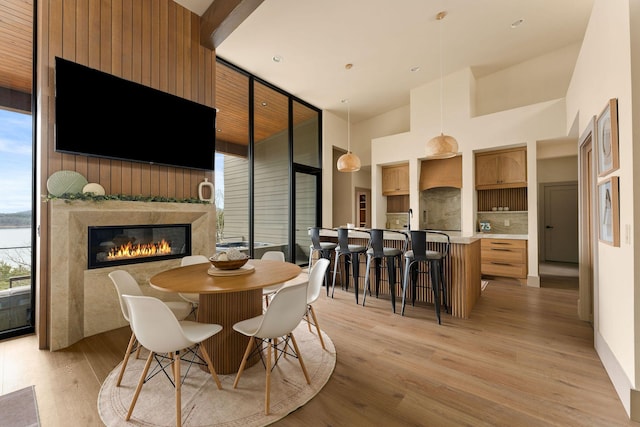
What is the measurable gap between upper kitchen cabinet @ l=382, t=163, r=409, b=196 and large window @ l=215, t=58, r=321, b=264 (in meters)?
1.71

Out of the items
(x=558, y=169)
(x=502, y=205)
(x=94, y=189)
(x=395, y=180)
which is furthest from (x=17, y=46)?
Answer: (x=558, y=169)

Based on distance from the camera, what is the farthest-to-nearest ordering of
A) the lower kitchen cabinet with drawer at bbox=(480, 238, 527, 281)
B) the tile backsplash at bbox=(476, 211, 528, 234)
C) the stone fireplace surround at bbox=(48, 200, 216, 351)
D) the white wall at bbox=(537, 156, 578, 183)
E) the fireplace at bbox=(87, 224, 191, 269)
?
the white wall at bbox=(537, 156, 578, 183), the tile backsplash at bbox=(476, 211, 528, 234), the lower kitchen cabinet with drawer at bbox=(480, 238, 527, 281), the fireplace at bbox=(87, 224, 191, 269), the stone fireplace surround at bbox=(48, 200, 216, 351)

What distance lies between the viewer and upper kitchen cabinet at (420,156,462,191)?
18.5 feet

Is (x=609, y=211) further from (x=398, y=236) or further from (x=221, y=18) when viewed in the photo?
(x=221, y=18)

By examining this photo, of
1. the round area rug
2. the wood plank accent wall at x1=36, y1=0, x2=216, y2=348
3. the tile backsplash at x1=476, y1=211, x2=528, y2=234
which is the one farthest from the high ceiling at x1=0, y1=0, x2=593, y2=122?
the round area rug

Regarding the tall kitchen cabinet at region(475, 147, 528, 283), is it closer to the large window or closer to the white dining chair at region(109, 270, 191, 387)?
the large window

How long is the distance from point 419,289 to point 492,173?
313 cm

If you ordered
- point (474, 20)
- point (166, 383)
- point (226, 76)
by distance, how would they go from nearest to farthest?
point (166, 383) → point (474, 20) → point (226, 76)

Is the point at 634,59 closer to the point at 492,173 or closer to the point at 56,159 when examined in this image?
the point at 492,173

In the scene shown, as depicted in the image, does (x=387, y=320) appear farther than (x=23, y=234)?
Yes

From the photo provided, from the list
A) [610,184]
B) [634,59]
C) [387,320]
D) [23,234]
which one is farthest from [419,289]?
[23,234]

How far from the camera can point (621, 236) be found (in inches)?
71.5

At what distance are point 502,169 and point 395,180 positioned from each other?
2.13 metres

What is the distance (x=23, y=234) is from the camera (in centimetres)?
276
